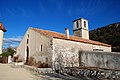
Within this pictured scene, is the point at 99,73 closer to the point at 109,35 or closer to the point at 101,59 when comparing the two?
the point at 101,59

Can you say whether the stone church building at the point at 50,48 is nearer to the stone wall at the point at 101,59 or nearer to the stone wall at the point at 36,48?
the stone wall at the point at 36,48

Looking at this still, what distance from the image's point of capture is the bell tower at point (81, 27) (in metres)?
26.0

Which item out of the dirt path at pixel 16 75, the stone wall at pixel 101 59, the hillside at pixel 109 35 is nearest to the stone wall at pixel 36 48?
the dirt path at pixel 16 75

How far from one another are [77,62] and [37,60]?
5507 mm

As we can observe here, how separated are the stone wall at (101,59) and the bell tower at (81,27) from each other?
8619 millimetres

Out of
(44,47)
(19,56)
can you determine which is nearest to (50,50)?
(44,47)

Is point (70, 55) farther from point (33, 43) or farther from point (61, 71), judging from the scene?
point (33, 43)

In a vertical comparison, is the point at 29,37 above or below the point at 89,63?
above

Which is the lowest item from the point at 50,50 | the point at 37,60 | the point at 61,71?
the point at 61,71

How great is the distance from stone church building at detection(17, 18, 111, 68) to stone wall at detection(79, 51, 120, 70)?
1359 mm

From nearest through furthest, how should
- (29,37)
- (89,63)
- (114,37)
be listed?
(89,63)
(29,37)
(114,37)

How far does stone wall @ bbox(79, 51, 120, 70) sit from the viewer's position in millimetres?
13062

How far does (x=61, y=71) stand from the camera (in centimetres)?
1529

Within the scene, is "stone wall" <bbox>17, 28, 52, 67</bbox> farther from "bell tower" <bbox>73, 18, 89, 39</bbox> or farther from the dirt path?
"bell tower" <bbox>73, 18, 89, 39</bbox>
